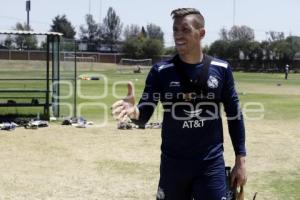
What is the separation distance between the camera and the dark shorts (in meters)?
3.96

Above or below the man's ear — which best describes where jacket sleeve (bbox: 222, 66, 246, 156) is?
below

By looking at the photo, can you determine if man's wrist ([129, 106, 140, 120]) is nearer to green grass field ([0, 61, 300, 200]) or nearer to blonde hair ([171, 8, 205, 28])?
blonde hair ([171, 8, 205, 28])

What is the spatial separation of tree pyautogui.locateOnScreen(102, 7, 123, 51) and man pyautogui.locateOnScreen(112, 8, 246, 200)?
5255 inches

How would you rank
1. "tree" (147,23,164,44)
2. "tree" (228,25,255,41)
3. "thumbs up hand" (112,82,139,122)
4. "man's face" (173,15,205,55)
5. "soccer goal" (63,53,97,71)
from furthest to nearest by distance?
"tree" (147,23,164,44), "tree" (228,25,255,41), "soccer goal" (63,53,97,71), "man's face" (173,15,205,55), "thumbs up hand" (112,82,139,122)

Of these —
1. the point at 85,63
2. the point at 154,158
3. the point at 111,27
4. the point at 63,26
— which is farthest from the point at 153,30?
the point at 154,158

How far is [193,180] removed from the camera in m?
4.02

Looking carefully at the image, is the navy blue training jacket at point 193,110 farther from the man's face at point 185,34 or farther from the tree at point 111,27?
the tree at point 111,27

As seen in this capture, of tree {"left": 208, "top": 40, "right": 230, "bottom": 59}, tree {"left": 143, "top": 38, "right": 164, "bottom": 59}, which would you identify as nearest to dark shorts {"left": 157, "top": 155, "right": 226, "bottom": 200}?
tree {"left": 208, "top": 40, "right": 230, "bottom": 59}

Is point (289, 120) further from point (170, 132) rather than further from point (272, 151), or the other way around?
point (170, 132)

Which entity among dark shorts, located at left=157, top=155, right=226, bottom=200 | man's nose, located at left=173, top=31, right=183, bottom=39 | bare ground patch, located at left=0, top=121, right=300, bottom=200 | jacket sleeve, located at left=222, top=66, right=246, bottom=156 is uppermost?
man's nose, located at left=173, top=31, right=183, bottom=39

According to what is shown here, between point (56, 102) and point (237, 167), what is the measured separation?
554 inches

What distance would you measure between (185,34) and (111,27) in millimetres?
139551

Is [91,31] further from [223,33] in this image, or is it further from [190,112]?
[190,112]

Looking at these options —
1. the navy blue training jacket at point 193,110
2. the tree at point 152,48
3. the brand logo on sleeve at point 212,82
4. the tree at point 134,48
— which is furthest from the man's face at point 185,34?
the tree at point 134,48
